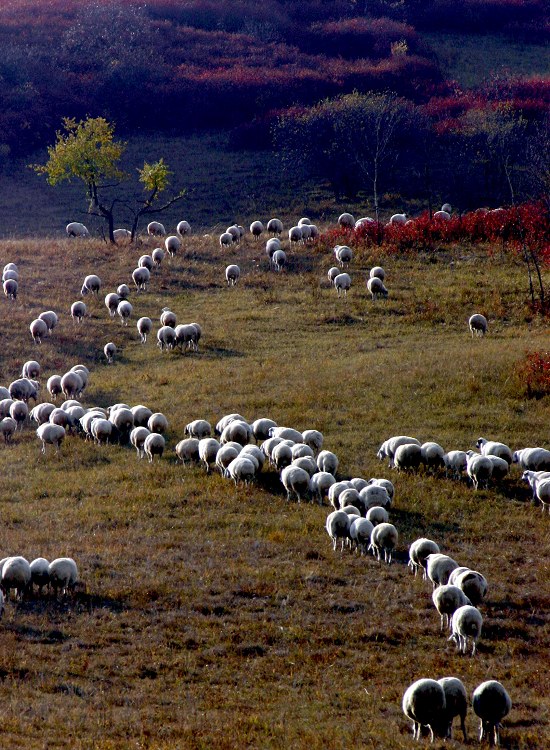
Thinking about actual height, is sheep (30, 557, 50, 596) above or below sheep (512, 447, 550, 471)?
above

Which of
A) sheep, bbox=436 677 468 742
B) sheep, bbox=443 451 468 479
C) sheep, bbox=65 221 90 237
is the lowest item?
sheep, bbox=443 451 468 479

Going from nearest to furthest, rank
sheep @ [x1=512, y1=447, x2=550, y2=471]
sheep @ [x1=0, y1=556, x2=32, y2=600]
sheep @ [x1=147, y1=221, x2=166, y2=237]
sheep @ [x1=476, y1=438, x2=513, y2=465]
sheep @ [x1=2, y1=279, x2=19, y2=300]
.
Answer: sheep @ [x1=0, y1=556, x2=32, y2=600] < sheep @ [x1=512, y1=447, x2=550, y2=471] < sheep @ [x1=476, y1=438, x2=513, y2=465] < sheep @ [x1=2, y1=279, x2=19, y2=300] < sheep @ [x1=147, y1=221, x2=166, y2=237]

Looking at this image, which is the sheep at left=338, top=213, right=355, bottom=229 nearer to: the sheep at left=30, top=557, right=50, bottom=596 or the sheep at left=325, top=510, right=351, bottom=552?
the sheep at left=325, top=510, right=351, bottom=552

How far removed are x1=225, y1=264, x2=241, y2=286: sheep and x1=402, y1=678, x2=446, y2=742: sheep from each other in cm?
2638

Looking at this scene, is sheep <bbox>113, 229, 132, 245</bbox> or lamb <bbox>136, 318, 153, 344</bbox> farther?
sheep <bbox>113, 229, 132, 245</bbox>

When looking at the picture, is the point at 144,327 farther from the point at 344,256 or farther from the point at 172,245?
the point at 344,256

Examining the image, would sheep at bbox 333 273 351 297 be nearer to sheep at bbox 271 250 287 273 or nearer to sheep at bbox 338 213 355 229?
sheep at bbox 271 250 287 273

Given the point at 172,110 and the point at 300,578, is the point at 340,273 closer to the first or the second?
the point at 300,578

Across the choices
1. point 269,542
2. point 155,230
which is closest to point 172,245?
point 155,230

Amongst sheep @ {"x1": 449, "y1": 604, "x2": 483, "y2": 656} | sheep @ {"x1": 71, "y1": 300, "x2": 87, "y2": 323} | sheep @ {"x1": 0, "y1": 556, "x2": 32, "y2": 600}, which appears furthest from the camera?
sheep @ {"x1": 71, "y1": 300, "x2": 87, "y2": 323}

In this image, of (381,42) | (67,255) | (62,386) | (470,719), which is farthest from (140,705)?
(381,42)

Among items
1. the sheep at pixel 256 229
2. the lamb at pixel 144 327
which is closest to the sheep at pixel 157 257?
the sheep at pixel 256 229

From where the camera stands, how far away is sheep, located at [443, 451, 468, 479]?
20.0 meters

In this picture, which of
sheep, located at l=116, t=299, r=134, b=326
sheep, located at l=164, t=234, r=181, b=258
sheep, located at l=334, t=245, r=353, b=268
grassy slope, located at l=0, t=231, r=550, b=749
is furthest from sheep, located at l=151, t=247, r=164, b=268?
sheep, located at l=334, t=245, r=353, b=268
